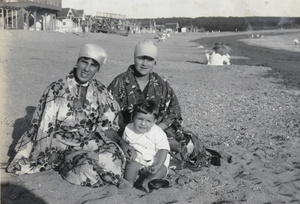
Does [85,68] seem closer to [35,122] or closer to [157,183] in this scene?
[35,122]

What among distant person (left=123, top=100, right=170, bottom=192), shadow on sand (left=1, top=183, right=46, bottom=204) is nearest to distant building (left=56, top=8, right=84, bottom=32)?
distant person (left=123, top=100, right=170, bottom=192)

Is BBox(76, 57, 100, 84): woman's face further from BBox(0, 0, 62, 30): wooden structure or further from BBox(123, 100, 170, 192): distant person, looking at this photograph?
BBox(0, 0, 62, 30): wooden structure

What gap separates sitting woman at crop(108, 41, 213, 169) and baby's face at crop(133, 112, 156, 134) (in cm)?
42

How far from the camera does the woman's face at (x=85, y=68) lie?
12.4 feet

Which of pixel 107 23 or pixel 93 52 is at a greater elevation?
pixel 107 23

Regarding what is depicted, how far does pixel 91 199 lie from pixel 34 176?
0.81 meters

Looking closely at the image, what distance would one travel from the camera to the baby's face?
3.72 m

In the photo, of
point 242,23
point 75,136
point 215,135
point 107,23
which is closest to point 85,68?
point 75,136

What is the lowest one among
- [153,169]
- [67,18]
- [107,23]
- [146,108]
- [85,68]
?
[153,169]

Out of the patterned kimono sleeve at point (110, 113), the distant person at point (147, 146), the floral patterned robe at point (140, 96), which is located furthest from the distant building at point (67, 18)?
the distant person at point (147, 146)

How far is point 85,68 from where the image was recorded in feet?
12.3

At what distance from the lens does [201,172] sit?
171 inches

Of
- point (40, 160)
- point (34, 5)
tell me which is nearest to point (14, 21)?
point (34, 5)

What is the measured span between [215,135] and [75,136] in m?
2.85
